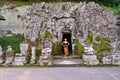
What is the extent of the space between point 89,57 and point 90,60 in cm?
24

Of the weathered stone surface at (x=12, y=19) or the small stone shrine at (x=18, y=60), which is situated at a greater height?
the weathered stone surface at (x=12, y=19)

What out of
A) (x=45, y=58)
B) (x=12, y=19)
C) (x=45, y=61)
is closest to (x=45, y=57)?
(x=45, y=58)

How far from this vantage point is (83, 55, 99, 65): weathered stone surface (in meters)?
17.0

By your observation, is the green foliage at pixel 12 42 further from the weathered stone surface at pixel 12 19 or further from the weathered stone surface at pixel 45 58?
the weathered stone surface at pixel 45 58

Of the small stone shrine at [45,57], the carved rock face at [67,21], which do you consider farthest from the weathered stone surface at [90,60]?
the small stone shrine at [45,57]

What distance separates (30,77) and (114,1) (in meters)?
13.6

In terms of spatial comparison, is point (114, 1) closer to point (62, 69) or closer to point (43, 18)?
point (43, 18)

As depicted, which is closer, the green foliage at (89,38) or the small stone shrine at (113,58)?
the small stone shrine at (113,58)

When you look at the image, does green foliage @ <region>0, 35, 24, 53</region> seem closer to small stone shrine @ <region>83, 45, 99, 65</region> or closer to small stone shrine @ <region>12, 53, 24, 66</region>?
small stone shrine @ <region>12, 53, 24, 66</region>

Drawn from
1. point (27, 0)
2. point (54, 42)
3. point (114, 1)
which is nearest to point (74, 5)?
point (54, 42)

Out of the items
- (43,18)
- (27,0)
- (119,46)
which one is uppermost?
(27,0)

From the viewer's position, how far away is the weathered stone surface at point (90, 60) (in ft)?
55.9

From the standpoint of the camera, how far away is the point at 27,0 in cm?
2281

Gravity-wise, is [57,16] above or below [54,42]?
above
